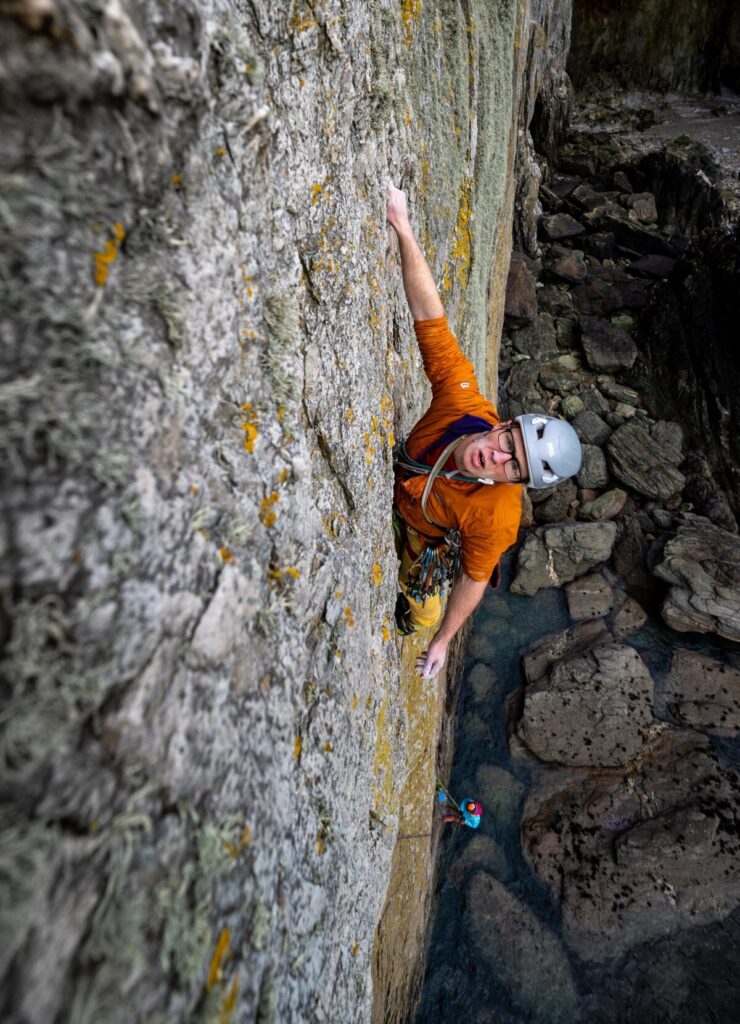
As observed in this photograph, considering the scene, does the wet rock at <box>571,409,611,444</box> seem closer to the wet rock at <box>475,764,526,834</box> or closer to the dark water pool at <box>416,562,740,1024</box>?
the dark water pool at <box>416,562,740,1024</box>

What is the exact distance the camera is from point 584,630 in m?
11.4

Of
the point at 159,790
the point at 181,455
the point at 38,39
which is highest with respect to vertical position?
the point at 38,39

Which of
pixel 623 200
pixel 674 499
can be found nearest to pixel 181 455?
pixel 674 499

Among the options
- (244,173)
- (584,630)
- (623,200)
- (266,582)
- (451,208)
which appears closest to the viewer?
(244,173)

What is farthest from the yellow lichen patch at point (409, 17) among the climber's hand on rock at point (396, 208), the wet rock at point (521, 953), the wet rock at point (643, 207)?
the wet rock at point (643, 207)

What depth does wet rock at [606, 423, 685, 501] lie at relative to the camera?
13367 millimetres

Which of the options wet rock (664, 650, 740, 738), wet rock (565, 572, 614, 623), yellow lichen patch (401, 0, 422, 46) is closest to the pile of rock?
wet rock (565, 572, 614, 623)

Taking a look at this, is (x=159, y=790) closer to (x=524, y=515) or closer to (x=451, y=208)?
(x=451, y=208)

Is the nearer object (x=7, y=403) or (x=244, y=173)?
(x=7, y=403)

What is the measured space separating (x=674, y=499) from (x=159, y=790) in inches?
573

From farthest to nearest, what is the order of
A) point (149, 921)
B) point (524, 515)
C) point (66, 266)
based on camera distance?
point (524, 515) → point (149, 921) → point (66, 266)

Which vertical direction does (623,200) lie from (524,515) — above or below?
above

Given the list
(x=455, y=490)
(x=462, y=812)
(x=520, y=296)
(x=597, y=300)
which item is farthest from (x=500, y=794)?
(x=597, y=300)

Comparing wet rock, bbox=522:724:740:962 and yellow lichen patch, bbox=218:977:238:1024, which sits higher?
yellow lichen patch, bbox=218:977:238:1024
